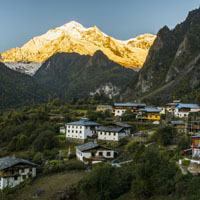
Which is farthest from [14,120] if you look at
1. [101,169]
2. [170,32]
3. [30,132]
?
[170,32]

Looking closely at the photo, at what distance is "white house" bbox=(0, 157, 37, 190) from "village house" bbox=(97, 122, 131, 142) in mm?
18871

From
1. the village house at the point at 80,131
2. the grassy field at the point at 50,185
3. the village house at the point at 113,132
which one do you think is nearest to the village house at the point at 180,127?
the village house at the point at 113,132

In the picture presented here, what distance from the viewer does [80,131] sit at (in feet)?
182

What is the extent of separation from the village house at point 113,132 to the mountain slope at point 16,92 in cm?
9427

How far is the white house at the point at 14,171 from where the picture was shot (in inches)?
1324

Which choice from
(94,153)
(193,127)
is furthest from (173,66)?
(94,153)

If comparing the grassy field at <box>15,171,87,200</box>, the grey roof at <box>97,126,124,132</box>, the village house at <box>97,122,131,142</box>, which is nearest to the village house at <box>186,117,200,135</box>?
the village house at <box>97,122,131,142</box>

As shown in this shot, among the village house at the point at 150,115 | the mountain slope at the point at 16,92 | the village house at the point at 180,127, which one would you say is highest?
the mountain slope at the point at 16,92

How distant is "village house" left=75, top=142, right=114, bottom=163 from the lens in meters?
40.1

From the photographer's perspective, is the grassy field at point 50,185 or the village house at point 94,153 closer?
the grassy field at point 50,185

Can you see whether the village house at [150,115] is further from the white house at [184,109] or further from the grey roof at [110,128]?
the grey roof at [110,128]

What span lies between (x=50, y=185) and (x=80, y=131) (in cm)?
2486

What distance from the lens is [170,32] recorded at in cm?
18775

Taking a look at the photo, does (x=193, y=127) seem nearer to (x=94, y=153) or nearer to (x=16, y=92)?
(x=94, y=153)
